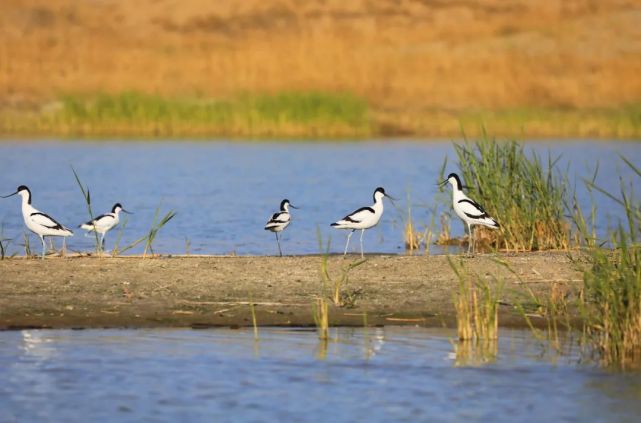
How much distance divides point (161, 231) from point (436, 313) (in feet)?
28.9

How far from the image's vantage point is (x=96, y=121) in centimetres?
4422

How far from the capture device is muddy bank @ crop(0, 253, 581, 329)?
12.8m

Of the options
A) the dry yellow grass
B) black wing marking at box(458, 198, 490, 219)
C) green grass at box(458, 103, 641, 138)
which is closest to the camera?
black wing marking at box(458, 198, 490, 219)

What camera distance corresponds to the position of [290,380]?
10.8m

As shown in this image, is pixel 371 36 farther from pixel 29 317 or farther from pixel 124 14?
pixel 29 317

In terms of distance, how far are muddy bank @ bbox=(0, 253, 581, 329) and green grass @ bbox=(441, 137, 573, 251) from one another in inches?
59.1

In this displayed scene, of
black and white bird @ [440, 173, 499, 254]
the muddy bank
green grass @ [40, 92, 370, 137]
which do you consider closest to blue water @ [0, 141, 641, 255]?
green grass @ [40, 92, 370, 137]

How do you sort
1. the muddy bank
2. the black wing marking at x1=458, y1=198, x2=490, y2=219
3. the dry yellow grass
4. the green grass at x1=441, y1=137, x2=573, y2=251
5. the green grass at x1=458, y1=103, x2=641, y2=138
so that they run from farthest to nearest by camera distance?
the dry yellow grass < the green grass at x1=458, y1=103, x2=641, y2=138 < the green grass at x1=441, y1=137, x2=573, y2=251 < the black wing marking at x1=458, y1=198, x2=490, y2=219 < the muddy bank

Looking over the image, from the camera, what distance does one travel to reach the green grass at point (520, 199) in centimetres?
1672

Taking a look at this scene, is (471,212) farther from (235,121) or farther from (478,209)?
(235,121)

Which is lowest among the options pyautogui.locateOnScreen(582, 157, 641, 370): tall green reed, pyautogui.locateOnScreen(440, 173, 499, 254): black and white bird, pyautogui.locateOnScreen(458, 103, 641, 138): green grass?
pyautogui.locateOnScreen(582, 157, 641, 370): tall green reed

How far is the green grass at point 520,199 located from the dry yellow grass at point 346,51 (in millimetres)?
A: 40885

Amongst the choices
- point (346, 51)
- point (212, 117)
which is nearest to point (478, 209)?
point (212, 117)

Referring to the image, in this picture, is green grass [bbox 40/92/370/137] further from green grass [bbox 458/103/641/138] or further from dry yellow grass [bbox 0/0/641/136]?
dry yellow grass [bbox 0/0/641/136]
